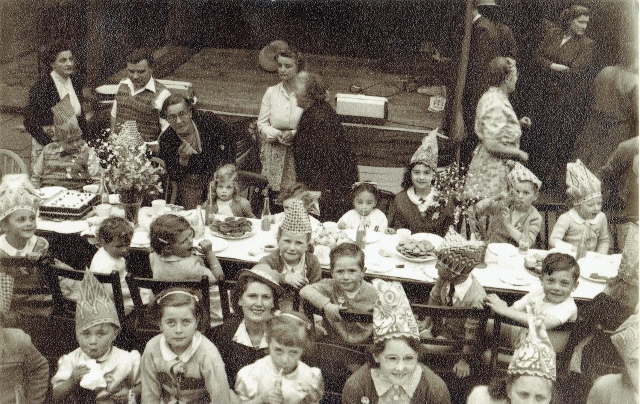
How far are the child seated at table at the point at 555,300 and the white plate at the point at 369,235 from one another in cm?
119

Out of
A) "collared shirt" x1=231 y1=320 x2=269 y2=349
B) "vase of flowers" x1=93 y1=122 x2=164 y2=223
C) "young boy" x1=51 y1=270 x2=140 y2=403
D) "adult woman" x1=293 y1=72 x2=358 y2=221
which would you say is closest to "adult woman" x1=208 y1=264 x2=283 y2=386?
"collared shirt" x1=231 y1=320 x2=269 y2=349

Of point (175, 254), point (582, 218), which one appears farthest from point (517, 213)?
point (175, 254)

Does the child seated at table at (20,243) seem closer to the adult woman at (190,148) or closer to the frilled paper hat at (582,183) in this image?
the adult woman at (190,148)

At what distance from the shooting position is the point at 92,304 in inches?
181

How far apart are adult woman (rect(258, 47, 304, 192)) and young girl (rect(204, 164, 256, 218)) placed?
0.62 meters

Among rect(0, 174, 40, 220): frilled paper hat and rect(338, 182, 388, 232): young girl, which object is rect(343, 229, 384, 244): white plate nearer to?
rect(338, 182, 388, 232): young girl

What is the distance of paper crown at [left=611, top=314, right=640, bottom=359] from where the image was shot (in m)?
4.52

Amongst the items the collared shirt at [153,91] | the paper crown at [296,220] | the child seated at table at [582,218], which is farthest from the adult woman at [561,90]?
the collared shirt at [153,91]

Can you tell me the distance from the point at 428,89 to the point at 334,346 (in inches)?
178

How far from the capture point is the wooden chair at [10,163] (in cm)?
632

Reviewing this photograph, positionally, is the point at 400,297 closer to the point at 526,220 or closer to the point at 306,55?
the point at 526,220

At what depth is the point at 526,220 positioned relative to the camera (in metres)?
6.05

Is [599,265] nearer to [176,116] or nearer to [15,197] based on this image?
[176,116]

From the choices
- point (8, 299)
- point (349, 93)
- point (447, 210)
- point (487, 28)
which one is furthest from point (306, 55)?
point (8, 299)
